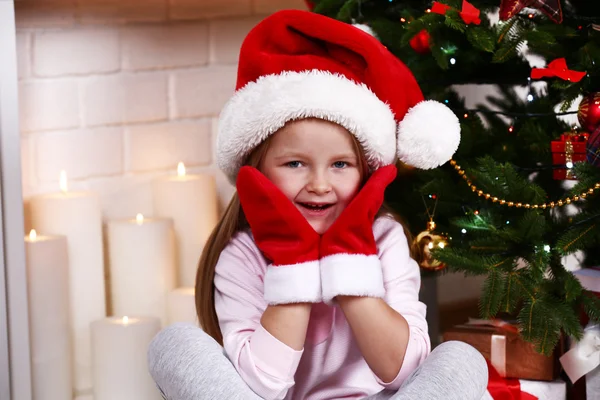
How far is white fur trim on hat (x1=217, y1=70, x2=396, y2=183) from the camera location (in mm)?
1309

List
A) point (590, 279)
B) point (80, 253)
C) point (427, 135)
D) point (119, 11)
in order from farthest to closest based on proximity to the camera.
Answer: point (119, 11), point (80, 253), point (590, 279), point (427, 135)

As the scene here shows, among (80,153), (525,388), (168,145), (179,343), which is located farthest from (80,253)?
(525,388)

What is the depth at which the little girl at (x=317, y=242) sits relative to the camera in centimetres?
128

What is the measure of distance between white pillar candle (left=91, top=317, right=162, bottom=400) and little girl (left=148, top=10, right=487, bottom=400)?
38 centimetres

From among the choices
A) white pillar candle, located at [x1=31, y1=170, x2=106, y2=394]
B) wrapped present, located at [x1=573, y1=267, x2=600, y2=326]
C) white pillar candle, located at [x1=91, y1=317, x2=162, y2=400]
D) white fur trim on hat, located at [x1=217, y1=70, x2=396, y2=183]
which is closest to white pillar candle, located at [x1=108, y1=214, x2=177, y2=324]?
white pillar candle, located at [x1=31, y1=170, x2=106, y2=394]

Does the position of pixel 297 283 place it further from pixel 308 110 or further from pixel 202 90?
pixel 202 90

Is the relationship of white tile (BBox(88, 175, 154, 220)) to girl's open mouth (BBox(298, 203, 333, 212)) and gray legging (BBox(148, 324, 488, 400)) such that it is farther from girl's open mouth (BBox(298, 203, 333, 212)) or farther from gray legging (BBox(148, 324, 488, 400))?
girl's open mouth (BBox(298, 203, 333, 212))

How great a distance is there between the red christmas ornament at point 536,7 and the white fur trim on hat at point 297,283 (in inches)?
26.4

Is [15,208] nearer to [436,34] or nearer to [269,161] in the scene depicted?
[269,161]

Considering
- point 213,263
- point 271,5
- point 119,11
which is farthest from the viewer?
point 271,5

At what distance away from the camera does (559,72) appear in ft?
5.36

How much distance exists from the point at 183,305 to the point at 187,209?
234 millimetres

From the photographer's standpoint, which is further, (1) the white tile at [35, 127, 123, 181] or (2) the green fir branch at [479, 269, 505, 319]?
(1) the white tile at [35, 127, 123, 181]

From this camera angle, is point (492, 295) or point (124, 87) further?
point (124, 87)
